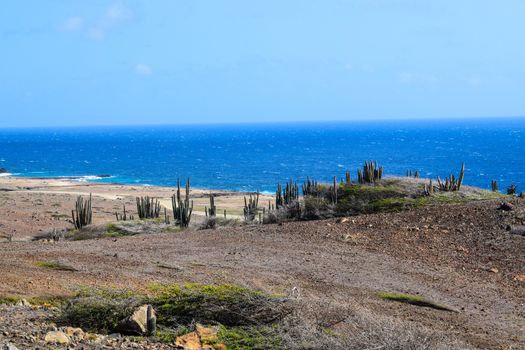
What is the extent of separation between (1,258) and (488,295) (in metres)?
9.40

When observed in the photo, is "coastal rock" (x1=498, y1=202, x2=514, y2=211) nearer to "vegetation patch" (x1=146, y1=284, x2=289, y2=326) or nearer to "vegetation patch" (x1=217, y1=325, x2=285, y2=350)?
"vegetation patch" (x1=146, y1=284, x2=289, y2=326)

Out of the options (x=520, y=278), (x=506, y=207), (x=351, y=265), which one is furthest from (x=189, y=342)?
(x=506, y=207)

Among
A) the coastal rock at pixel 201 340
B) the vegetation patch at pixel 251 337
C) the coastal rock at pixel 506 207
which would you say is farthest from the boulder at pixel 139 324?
the coastal rock at pixel 506 207

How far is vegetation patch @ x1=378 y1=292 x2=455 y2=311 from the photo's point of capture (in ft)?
38.7

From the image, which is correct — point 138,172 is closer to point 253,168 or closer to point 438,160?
point 253,168

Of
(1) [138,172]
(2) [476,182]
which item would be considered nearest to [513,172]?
(2) [476,182]

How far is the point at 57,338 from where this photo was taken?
809cm

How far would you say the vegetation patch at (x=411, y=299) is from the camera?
1180cm

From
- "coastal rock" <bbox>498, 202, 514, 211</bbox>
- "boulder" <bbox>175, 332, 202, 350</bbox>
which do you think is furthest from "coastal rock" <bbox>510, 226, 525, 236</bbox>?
"boulder" <bbox>175, 332, 202, 350</bbox>

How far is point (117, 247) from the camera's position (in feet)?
54.6

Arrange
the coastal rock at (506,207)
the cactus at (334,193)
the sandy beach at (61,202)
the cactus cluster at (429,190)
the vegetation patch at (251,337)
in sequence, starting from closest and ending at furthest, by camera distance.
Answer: the vegetation patch at (251,337)
the coastal rock at (506,207)
the cactus at (334,193)
the cactus cluster at (429,190)
the sandy beach at (61,202)

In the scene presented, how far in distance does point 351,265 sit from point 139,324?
6769mm

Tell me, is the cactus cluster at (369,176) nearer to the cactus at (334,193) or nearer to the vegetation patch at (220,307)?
the cactus at (334,193)

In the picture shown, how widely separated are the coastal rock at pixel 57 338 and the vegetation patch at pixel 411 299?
5922 millimetres
